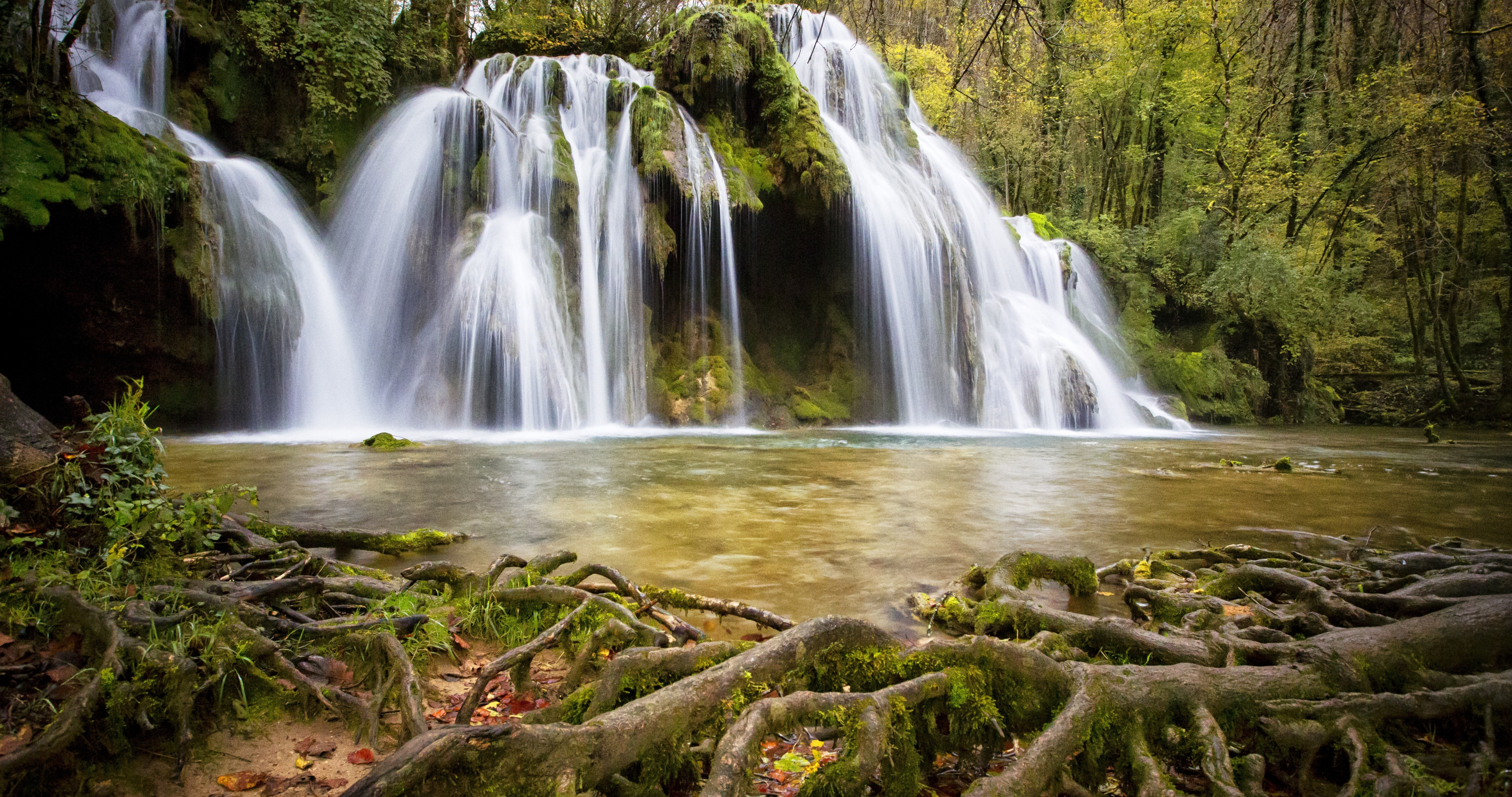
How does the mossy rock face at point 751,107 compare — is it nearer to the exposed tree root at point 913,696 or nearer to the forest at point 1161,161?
the forest at point 1161,161

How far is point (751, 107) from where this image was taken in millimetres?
18844

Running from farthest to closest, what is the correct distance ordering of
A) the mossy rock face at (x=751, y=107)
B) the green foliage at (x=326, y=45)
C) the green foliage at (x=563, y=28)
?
the green foliage at (x=563, y=28), the mossy rock face at (x=751, y=107), the green foliage at (x=326, y=45)

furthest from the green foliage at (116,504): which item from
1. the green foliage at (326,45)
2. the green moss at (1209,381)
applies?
the green moss at (1209,381)

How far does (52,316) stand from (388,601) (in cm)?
1299

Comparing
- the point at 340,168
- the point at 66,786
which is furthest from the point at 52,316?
the point at 66,786

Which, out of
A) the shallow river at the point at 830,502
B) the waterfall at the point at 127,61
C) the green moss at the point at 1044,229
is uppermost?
the waterfall at the point at 127,61

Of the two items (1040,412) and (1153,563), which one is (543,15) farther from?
(1153,563)

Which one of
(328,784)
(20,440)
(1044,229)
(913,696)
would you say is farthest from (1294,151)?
(20,440)

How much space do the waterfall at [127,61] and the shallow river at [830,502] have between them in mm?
7089

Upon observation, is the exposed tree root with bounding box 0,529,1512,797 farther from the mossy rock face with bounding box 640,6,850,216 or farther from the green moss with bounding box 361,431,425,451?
the mossy rock face with bounding box 640,6,850,216

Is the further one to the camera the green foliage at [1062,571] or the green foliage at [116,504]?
the green foliage at [1062,571]

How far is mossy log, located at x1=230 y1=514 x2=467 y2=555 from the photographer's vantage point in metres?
4.14

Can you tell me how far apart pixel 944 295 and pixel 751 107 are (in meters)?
7.07

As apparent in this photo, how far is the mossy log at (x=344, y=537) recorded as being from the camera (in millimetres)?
4137
